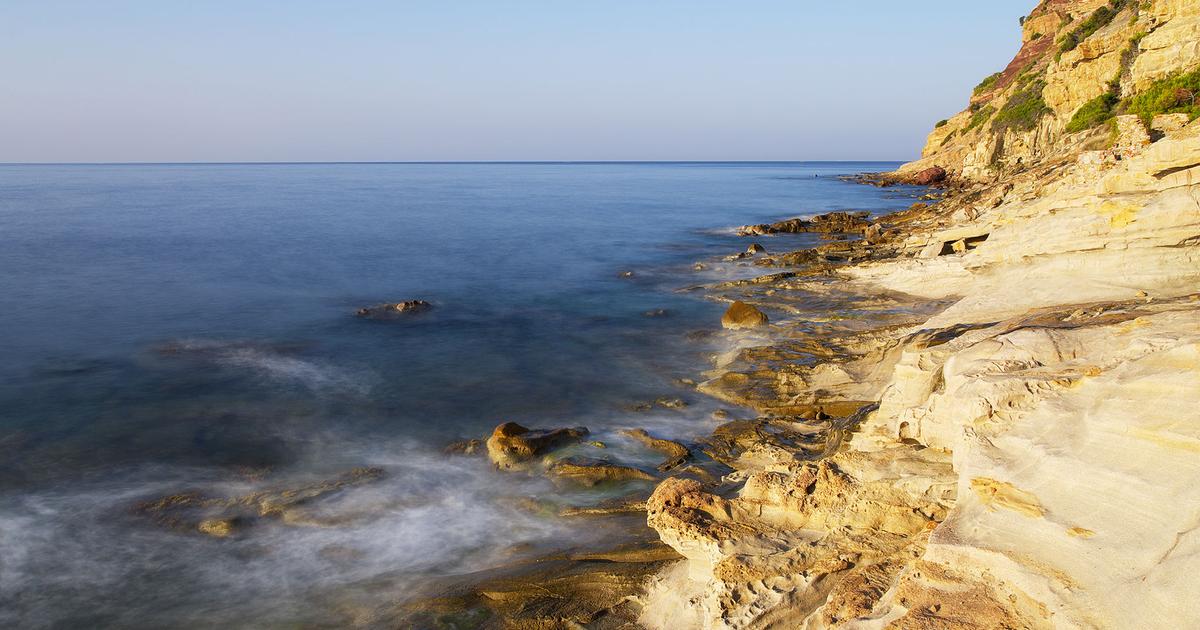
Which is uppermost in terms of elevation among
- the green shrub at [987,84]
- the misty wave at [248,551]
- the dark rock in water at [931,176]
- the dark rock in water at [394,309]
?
the green shrub at [987,84]

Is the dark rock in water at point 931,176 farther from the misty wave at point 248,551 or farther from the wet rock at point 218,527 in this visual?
the wet rock at point 218,527

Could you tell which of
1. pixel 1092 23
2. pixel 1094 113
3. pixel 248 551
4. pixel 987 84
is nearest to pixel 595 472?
pixel 248 551

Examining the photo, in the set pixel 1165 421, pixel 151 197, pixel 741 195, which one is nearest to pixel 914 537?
pixel 1165 421

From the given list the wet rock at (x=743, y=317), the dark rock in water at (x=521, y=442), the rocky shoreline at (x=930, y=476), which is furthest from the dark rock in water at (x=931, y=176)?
the dark rock in water at (x=521, y=442)

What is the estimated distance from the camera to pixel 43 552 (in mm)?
9781

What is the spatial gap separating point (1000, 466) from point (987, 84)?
274ft

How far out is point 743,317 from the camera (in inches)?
775

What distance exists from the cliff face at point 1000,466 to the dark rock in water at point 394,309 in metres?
12.1

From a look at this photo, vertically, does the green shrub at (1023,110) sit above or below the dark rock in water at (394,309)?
above

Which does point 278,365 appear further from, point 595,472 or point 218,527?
point 595,472

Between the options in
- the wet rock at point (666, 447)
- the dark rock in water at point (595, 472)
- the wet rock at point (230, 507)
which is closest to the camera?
the wet rock at point (230, 507)

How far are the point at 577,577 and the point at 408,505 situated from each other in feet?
12.1

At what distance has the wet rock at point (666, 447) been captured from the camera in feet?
37.9

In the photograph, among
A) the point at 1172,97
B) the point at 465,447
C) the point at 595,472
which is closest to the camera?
the point at 595,472
